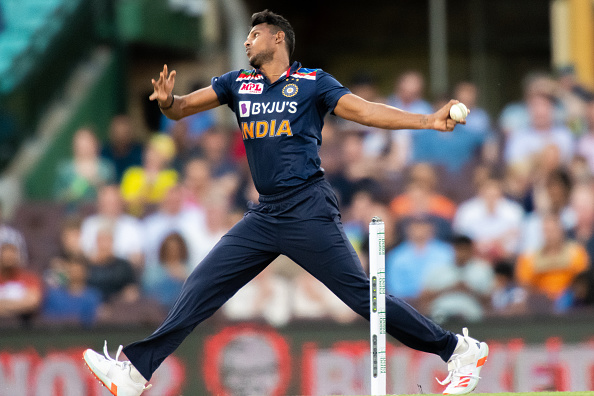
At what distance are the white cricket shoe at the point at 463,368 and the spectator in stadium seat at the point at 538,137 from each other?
5248mm

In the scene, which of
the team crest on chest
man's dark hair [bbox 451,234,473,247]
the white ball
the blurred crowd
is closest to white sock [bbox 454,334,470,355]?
the white ball

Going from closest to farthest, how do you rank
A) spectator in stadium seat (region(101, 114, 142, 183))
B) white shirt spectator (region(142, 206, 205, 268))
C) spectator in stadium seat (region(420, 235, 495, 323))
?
spectator in stadium seat (region(420, 235, 495, 323)), white shirt spectator (region(142, 206, 205, 268)), spectator in stadium seat (region(101, 114, 142, 183))

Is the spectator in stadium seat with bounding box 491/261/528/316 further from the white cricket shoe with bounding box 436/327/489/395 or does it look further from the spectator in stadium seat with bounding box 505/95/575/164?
the white cricket shoe with bounding box 436/327/489/395

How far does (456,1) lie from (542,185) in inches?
304

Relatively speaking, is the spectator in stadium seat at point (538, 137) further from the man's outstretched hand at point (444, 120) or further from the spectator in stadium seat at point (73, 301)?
the man's outstretched hand at point (444, 120)

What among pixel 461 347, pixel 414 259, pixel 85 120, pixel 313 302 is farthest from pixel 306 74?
pixel 85 120

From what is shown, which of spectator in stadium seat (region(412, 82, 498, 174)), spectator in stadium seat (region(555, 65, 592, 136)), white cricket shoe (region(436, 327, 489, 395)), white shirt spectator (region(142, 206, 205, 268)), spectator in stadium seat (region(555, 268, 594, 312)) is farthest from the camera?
spectator in stadium seat (region(555, 65, 592, 136))

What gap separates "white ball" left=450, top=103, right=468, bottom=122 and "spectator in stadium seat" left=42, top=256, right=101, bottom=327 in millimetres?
5536

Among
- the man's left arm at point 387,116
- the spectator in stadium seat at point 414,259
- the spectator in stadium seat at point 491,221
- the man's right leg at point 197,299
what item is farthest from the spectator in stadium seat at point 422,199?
the man's left arm at point 387,116

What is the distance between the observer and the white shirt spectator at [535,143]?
11195 millimetres

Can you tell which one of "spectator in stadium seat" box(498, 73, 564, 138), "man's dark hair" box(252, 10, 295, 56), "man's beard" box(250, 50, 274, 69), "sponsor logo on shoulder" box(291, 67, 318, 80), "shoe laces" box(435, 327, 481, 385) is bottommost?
"shoe laces" box(435, 327, 481, 385)

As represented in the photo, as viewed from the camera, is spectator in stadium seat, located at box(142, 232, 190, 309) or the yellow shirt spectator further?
spectator in stadium seat, located at box(142, 232, 190, 309)

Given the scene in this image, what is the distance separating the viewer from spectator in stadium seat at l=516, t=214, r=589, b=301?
9.87 meters

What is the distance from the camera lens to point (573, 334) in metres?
9.18
